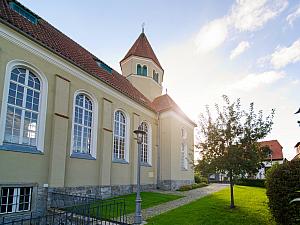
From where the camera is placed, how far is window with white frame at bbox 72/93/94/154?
14984 mm

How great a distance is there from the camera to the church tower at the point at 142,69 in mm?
27875

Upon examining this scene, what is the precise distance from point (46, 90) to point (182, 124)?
1738cm

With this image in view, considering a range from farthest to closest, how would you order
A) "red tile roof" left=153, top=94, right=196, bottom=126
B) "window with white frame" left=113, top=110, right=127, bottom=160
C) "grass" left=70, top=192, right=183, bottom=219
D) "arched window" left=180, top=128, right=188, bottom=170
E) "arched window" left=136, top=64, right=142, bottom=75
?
"arched window" left=136, top=64, right=142, bottom=75, "arched window" left=180, top=128, right=188, bottom=170, "red tile roof" left=153, top=94, right=196, bottom=126, "window with white frame" left=113, top=110, right=127, bottom=160, "grass" left=70, top=192, right=183, bottom=219

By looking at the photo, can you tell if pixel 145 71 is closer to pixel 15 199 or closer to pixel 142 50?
pixel 142 50

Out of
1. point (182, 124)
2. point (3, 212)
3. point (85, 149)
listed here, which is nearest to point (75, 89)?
point (85, 149)

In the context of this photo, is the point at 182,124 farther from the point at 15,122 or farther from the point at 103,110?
the point at 15,122

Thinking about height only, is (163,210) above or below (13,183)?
below

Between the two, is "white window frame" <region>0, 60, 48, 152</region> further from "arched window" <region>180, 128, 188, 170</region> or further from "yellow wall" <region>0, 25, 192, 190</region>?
"arched window" <region>180, 128, 188, 170</region>

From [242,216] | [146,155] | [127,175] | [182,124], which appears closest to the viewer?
[242,216]

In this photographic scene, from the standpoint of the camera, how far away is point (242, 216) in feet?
36.6

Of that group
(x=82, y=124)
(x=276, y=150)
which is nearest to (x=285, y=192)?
(x=82, y=124)

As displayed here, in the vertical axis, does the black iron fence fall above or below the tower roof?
below

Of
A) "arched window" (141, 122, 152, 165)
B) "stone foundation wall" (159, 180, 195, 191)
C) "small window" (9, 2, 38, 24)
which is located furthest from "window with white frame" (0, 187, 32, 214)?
"stone foundation wall" (159, 180, 195, 191)

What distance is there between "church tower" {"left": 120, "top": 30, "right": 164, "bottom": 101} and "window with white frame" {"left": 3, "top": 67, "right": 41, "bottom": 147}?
15891 millimetres
